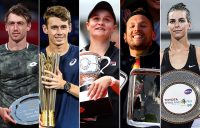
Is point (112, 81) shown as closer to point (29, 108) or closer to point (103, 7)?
point (103, 7)

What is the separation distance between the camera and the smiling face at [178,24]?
5.25 m

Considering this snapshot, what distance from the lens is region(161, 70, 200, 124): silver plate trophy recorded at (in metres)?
5.23

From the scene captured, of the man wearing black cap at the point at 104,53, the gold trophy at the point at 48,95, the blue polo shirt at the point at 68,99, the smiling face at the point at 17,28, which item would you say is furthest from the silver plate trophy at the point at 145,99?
the smiling face at the point at 17,28

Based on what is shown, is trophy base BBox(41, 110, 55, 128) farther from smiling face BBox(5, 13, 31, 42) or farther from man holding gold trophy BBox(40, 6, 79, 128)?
smiling face BBox(5, 13, 31, 42)

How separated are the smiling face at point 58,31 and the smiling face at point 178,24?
1.29 m

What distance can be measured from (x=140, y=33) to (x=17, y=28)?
1.60 m

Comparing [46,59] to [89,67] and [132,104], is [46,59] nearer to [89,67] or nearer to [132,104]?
[89,67]

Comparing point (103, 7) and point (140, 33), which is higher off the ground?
point (103, 7)

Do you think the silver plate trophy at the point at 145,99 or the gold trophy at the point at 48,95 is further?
the gold trophy at the point at 48,95

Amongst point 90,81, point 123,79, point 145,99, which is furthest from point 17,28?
point 145,99

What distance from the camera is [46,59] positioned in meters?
5.70

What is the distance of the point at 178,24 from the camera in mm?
5273

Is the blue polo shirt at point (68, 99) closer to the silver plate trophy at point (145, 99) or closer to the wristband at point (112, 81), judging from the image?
the wristband at point (112, 81)

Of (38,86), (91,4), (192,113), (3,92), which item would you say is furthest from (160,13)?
(3,92)
